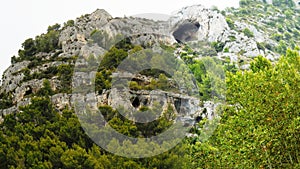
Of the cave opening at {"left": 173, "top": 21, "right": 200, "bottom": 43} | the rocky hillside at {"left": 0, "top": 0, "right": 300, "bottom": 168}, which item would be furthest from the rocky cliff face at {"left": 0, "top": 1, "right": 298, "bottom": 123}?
the rocky hillside at {"left": 0, "top": 0, "right": 300, "bottom": 168}

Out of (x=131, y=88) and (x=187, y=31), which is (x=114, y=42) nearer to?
(x=131, y=88)

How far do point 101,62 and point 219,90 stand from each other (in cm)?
1749

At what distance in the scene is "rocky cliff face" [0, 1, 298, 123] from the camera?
44531 millimetres

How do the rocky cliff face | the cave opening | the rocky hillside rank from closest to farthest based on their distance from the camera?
the rocky hillside
the rocky cliff face
the cave opening

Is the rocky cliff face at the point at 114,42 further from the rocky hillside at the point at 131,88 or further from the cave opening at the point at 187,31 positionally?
the rocky hillside at the point at 131,88

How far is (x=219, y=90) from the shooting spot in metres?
40.6

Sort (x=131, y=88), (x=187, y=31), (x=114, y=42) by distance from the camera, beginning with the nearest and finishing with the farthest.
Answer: (x=131, y=88), (x=114, y=42), (x=187, y=31)

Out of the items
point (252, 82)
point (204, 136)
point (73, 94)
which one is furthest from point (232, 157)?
point (73, 94)

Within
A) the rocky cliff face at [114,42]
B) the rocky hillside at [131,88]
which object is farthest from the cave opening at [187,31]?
the rocky hillside at [131,88]

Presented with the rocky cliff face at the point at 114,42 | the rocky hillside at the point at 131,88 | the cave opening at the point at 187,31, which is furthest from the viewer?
Result: the cave opening at the point at 187,31

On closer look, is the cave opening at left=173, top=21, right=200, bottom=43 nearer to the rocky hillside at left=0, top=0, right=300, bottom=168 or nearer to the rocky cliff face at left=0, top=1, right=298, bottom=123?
the rocky cliff face at left=0, top=1, right=298, bottom=123

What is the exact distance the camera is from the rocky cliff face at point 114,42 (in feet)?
146

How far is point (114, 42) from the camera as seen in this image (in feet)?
193

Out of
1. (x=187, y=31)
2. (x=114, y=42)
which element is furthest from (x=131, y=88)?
(x=187, y=31)
